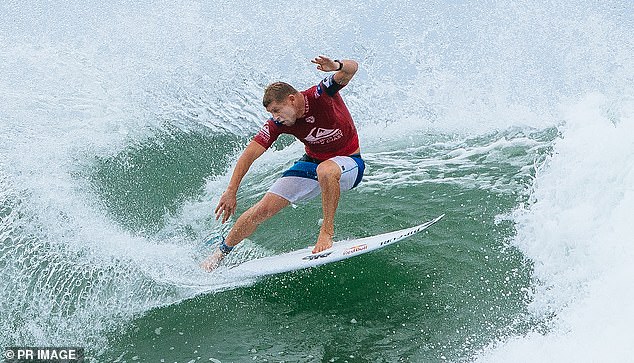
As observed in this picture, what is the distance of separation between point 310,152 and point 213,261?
1342 millimetres

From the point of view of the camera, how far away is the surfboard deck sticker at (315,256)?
6078 millimetres

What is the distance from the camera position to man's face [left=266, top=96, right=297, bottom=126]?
18.7 feet

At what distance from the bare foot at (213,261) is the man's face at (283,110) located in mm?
1507

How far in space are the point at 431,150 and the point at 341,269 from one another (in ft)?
9.81

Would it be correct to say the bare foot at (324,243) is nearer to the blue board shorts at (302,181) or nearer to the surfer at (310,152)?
the surfer at (310,152)

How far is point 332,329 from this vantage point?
5.66 meters

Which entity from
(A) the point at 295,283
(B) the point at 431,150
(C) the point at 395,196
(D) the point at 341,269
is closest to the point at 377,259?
(D) the point at 341,269

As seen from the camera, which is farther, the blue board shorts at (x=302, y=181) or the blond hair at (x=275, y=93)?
the blue board shorts at (x=302, y=181)

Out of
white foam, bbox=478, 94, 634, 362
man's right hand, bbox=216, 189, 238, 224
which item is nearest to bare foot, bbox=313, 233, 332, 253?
man's right hand, bbox=216, 189, 238, 224

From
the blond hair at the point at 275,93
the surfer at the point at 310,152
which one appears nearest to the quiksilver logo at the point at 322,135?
the surfer at the point at 310,152

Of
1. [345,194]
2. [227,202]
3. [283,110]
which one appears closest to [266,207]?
[227,202]

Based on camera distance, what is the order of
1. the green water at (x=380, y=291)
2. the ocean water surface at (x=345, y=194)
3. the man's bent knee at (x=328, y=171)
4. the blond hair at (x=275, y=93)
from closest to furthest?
the green water at (x=380, y=291) → the ocean water surface at (x=345, y=194) → the blond hair at (x=275, y=93) → the man's bent knee at (x=328, y=171)

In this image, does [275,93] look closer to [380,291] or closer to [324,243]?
[324,243]

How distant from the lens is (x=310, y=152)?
6371 millimetres
